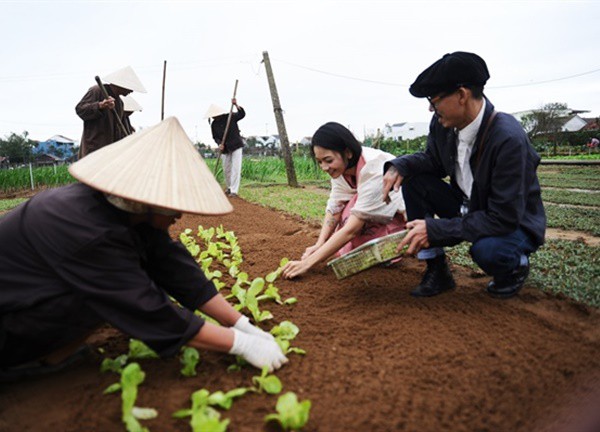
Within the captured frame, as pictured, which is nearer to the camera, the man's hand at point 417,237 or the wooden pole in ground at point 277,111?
the man's hand at point 417,237

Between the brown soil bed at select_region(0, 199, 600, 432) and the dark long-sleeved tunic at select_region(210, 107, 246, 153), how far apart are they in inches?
229

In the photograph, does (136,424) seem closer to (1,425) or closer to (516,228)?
(1,425)

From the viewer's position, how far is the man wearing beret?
2.00 m

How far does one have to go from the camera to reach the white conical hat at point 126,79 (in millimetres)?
4617

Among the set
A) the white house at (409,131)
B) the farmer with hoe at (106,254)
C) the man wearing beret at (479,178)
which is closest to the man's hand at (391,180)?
the man wearing beret at (479,178)

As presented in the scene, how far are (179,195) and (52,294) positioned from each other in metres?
0.56

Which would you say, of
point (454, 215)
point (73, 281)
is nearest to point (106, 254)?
point (73, 281)

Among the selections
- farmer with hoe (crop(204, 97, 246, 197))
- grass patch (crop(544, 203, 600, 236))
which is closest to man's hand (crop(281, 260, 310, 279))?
grass patch (crop(544, 203, 600, 236))

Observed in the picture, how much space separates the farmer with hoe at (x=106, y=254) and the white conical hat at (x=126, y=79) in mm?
3523

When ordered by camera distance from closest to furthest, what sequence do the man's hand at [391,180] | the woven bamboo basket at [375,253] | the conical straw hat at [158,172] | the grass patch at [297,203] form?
the conical straw hat at [158,172]
the woven bamboo basket at [375,253]
the man's hand at [391,180]
the grass patch at [297,203]

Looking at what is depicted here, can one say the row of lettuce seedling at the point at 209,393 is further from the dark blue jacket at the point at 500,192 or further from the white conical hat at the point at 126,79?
the white conical hat at the point at 126,79

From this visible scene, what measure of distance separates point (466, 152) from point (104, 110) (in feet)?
12.9

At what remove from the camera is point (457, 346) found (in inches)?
72.2

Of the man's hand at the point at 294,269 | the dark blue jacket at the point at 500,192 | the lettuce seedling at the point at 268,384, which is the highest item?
the dark blue jacket at the point at 500,192
